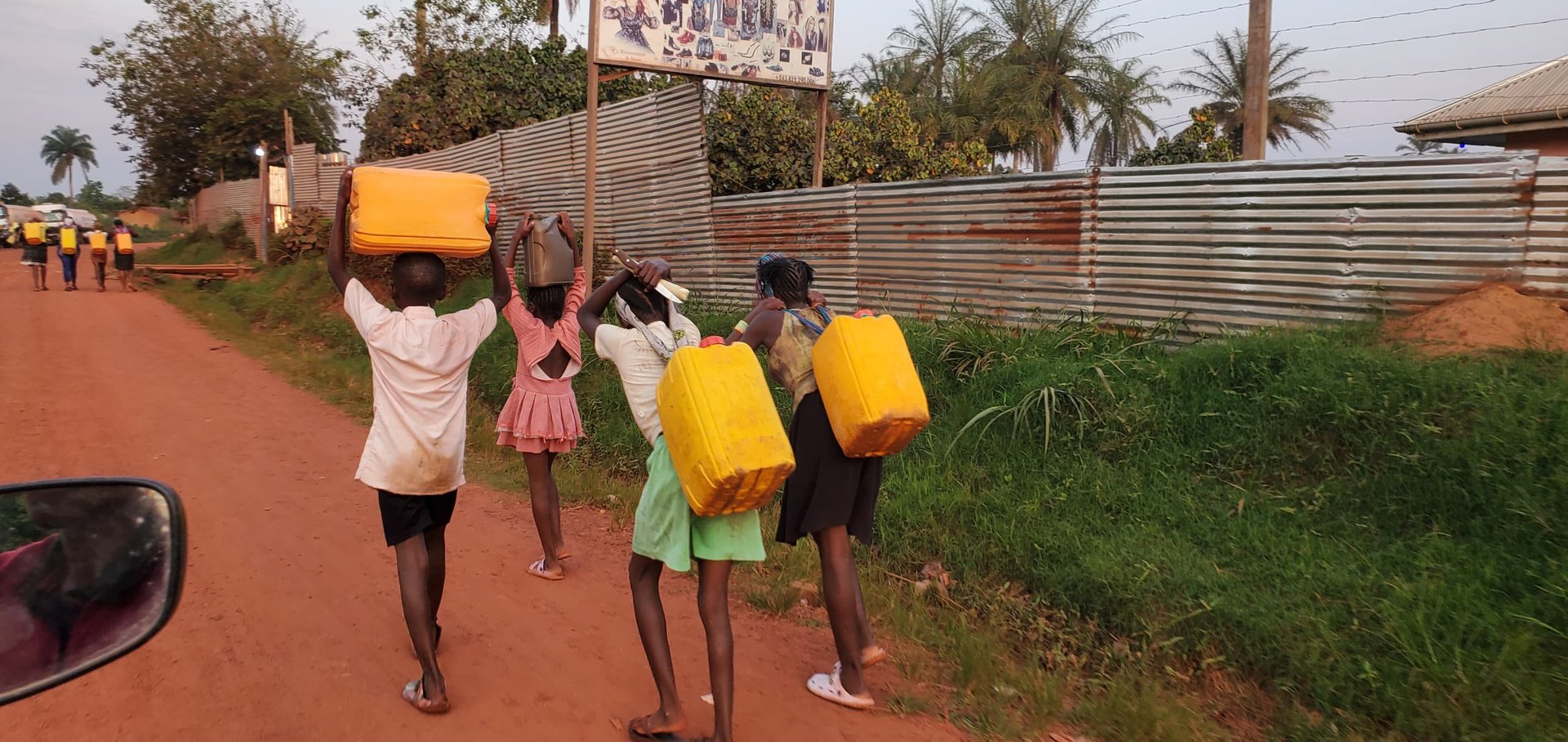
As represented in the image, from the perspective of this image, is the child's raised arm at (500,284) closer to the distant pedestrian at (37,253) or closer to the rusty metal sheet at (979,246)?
the rusty metal sheet at (979,246)

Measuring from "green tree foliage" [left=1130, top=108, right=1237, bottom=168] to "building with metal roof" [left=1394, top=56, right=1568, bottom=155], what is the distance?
3986 mm

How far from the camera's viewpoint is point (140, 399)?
28.5 feet

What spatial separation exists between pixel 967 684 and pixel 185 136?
31430 millimetres

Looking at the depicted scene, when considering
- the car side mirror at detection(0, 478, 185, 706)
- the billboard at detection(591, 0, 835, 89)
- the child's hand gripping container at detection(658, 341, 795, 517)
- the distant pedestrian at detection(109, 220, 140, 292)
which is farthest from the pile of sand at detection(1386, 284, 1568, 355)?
the distant pedestrian at detection(109, 220, 140, 292)

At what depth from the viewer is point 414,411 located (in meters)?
3.39

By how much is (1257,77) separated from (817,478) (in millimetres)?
5941

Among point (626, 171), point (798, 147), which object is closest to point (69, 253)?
point (626, 171)

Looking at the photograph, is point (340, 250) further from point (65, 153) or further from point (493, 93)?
point (65, 153)

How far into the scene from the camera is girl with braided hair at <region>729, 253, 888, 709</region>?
3518 mm

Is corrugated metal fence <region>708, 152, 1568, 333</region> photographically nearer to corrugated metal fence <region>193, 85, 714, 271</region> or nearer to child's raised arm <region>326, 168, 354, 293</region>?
corrugated metal fence <region>193, 85, 714, 271</region>

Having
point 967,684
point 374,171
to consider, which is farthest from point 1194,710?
point 374,171

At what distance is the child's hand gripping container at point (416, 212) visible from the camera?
10.4 feet

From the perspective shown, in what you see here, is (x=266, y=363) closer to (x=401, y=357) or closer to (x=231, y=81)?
(x=401, y=357)

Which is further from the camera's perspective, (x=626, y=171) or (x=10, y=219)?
(x=10, y=219)
